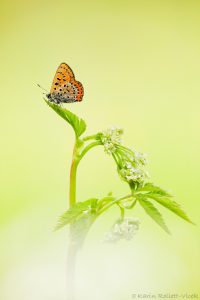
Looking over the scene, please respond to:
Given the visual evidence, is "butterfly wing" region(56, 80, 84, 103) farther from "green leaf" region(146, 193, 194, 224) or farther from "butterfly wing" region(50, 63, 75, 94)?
"green leaf" region(146, 193, 194, 224)

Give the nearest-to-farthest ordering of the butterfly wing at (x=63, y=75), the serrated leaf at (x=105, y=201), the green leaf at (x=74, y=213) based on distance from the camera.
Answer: the green leaf at (x=74, y=213)
the serrated leaf at (x=105, y=201)
the butterfly wing at (x=63, y=75)

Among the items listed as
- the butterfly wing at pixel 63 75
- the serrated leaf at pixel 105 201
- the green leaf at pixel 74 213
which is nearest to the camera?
the green leaf at pixel 74 213

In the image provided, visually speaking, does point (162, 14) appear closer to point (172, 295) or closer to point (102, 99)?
point (102, 99)

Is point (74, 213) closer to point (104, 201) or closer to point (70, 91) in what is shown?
point (104, 201)

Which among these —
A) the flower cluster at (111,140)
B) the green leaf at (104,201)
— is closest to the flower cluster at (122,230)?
the green leaf at (104,201)

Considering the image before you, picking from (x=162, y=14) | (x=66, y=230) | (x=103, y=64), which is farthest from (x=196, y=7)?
(x=66, y=230)

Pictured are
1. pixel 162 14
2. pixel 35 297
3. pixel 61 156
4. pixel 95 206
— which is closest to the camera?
pixel 95 206

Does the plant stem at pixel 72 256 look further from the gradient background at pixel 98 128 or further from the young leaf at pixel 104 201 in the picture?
the young leaf at pixel 104 201
